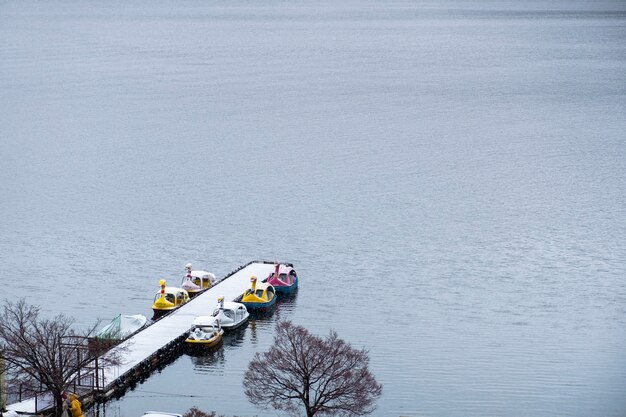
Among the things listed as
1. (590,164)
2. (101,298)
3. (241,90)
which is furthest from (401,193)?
(241,90)

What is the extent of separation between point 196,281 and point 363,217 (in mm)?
18680

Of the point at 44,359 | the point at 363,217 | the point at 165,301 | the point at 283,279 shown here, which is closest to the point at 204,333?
the point at 165,301

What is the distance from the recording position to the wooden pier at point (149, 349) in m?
35.2

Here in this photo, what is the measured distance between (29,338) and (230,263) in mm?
24821

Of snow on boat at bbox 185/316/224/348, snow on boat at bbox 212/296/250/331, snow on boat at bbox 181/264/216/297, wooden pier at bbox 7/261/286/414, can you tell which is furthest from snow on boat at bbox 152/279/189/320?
snow on boat at bbox 185/316/224/348

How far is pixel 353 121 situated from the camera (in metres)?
104

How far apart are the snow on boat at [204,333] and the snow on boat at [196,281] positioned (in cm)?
592

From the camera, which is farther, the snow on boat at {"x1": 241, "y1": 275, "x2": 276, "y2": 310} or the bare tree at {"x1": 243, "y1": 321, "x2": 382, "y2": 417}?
the snow on boat at {"x1": 241, "y1": 275, "x2": 276, "y2": 310}

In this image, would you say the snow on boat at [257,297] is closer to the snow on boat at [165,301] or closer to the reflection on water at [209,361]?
the snow on boat at [165,301]

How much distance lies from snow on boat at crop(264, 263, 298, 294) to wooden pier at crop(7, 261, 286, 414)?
0.99 metres

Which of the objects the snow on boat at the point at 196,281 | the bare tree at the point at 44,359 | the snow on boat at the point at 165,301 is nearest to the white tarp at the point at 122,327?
the snow on boat at the point at 165,301

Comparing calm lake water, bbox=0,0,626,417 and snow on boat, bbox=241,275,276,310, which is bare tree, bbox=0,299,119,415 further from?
snow on boat, bbox=241,275,276,310

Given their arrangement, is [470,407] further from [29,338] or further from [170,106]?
[170,106]

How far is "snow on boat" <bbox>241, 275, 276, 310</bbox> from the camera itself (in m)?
47.6
